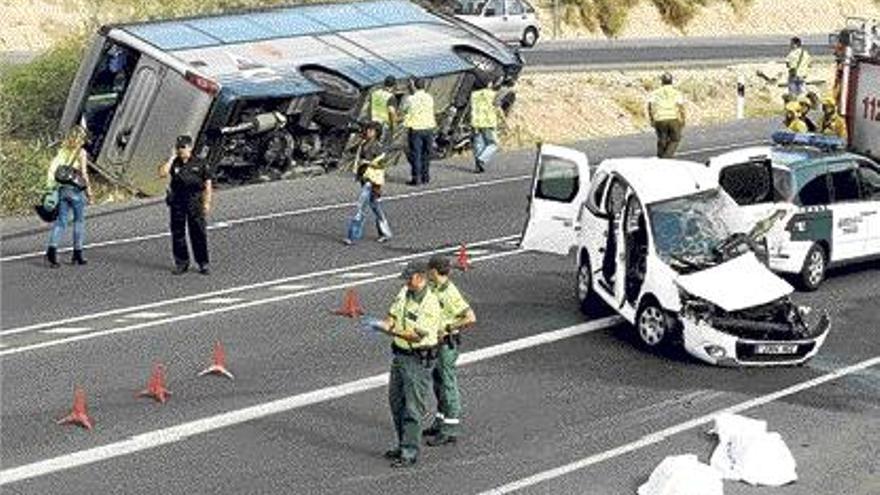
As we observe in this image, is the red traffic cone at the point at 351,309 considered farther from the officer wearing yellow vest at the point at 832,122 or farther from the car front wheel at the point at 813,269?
the officer wearing yellow vest at the point at 832,122

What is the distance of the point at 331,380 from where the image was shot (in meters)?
18.5

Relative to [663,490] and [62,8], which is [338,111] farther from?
[62,8]

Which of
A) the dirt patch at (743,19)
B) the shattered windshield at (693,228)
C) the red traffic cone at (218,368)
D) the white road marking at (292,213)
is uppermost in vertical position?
the shattered windshield at (693,228)

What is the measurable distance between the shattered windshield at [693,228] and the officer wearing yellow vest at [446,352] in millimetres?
4033

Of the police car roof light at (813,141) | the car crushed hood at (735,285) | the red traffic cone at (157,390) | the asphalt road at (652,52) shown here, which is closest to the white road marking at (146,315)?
the red traffic cone at (157,390)

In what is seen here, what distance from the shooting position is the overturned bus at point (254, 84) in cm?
2823

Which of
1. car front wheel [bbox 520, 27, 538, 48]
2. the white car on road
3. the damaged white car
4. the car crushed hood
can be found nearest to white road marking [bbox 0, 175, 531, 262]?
the damaged white car

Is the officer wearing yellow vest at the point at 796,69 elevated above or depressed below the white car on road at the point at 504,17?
above

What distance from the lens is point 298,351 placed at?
1961cm

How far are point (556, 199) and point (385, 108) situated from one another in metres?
8.11

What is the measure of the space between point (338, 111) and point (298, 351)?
11.2m

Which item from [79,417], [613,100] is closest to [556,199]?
[79,417]

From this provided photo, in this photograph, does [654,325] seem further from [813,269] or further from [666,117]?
[666,117]

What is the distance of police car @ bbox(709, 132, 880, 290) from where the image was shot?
73.5 feet
